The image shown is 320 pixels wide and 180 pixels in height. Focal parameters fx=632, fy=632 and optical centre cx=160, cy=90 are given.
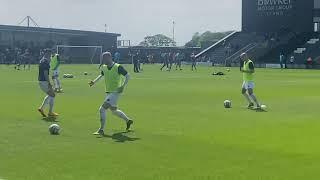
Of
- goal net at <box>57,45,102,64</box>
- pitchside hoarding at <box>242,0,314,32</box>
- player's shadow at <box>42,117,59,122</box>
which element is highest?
pitchside hoarding at <box>242,0,314,32</box>

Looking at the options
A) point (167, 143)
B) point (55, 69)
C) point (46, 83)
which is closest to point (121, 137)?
point (167, 143)

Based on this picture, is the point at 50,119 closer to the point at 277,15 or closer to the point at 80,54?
the point at 277,15

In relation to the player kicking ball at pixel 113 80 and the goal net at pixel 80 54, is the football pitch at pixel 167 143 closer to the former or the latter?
the player kicking ball at pixel 113 80

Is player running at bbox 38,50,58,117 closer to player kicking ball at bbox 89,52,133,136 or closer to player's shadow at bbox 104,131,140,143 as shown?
player kicking ball at bbox 89,52,133,136

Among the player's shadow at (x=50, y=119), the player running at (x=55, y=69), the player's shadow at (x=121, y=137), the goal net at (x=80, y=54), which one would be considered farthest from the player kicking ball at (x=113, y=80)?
the goal net at (x=80, y=54)

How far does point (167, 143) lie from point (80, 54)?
98.1m

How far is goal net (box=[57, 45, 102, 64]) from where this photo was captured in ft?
340

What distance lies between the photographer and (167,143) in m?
14.8

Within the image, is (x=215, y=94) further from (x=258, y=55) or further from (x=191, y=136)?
(x=258, y=55)

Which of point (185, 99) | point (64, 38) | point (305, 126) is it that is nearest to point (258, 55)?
point (64, 38)

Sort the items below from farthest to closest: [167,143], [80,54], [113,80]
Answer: [80,54] < [113,80] < [167,143]

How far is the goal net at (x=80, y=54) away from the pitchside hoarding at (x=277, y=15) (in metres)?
27.6

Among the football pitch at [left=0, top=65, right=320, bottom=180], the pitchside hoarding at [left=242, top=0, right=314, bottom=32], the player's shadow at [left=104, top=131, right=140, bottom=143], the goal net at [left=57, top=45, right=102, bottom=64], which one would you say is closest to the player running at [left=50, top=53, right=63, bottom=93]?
the football pitch at [left=0, top=65, right=320, bottom=180]

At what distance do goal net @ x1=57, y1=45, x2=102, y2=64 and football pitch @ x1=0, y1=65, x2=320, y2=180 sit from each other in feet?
258
